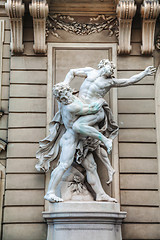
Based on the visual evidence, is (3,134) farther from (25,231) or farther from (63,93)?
(25,231)

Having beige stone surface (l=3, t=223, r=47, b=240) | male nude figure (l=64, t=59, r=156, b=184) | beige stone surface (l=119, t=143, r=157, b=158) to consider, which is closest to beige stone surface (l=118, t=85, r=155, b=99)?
male nude figure (l=64, t=59, r=156, b=184)

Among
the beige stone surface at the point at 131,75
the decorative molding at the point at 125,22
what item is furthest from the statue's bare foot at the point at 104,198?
the decorative molding at the point at 125,22

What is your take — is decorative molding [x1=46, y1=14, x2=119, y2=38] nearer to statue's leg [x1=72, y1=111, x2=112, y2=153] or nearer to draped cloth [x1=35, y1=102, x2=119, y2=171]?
draped cloth [x1=35, y1=102, x2=119, y2=171]

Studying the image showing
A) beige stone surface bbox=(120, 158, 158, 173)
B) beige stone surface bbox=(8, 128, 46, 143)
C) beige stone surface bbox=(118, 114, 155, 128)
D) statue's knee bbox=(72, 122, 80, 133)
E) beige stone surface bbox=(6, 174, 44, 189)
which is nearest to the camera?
statue's knee bbox=(72, 122, 80, 133)

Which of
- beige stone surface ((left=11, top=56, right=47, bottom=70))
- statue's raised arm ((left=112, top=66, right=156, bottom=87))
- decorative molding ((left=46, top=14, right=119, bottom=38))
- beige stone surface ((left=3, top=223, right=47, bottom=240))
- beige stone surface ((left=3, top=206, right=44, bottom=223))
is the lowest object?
beige stone surface ((left=3, top=223, right=47, bottom=240))

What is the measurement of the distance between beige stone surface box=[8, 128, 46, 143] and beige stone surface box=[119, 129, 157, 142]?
1.71 m

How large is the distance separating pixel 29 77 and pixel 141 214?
3.82 m

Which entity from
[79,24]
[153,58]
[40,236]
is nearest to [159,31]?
[153,58]

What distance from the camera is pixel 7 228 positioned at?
26.2 feet

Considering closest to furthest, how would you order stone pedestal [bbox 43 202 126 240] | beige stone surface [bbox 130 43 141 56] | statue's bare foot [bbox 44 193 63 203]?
1. stone pedestal [bbox 43 202 126 240]
2. statue's bare foot [bbox 44 193 63 203]
3. beige stone surface [bbox 130 43 141 56]

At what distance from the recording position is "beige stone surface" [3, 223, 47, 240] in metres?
7.93

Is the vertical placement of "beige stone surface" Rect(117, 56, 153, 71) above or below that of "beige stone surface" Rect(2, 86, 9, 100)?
above

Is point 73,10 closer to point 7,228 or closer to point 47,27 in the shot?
point 47,27

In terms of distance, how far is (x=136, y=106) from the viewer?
8.70 metres
